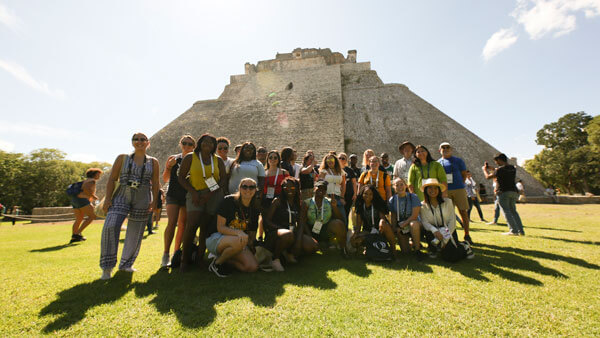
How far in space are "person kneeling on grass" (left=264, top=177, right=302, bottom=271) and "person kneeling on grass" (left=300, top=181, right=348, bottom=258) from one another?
255 mm

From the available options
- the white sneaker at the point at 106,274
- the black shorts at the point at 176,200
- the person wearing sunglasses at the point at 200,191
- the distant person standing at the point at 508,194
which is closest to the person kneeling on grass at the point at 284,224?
the person wearing sunglasses at the point at 200,191

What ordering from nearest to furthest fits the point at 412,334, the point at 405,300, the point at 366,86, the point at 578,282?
1. the point at 412,334
2. the point at 405,300
3. the point at 578,282
4. the point at 366,86

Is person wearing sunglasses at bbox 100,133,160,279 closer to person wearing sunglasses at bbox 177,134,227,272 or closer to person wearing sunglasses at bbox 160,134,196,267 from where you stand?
person wearing sunglasses at bbox 160,134,196,267

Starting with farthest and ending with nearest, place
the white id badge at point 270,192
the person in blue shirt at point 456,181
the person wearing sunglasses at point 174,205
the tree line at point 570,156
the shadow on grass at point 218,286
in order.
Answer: the tree line at point 570,156 < the person in blue shirt at point 456,181 < the white id badge at point 270,192 < the person wearing sunglasses at point 174,205 < the shadow on grass at point 218,286

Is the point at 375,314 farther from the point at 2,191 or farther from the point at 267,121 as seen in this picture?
the point at 2,191

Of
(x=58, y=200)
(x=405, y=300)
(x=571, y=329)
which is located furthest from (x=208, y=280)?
(x=58, y=200)

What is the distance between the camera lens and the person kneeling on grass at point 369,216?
4203 mm

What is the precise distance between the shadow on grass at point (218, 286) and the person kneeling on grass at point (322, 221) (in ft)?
1.80

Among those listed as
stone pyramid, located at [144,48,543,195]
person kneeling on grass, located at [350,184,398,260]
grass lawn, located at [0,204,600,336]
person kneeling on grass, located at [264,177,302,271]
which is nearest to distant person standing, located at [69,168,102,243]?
grass lawn, located at [0,204,600,336]

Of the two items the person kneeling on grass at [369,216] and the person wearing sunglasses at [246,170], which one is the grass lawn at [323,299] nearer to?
the person kneeling on grass at [369,216]

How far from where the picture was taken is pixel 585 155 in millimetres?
27344

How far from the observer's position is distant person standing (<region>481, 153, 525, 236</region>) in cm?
581

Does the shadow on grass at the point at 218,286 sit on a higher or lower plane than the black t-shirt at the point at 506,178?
lower

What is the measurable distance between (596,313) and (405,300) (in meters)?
1.61
